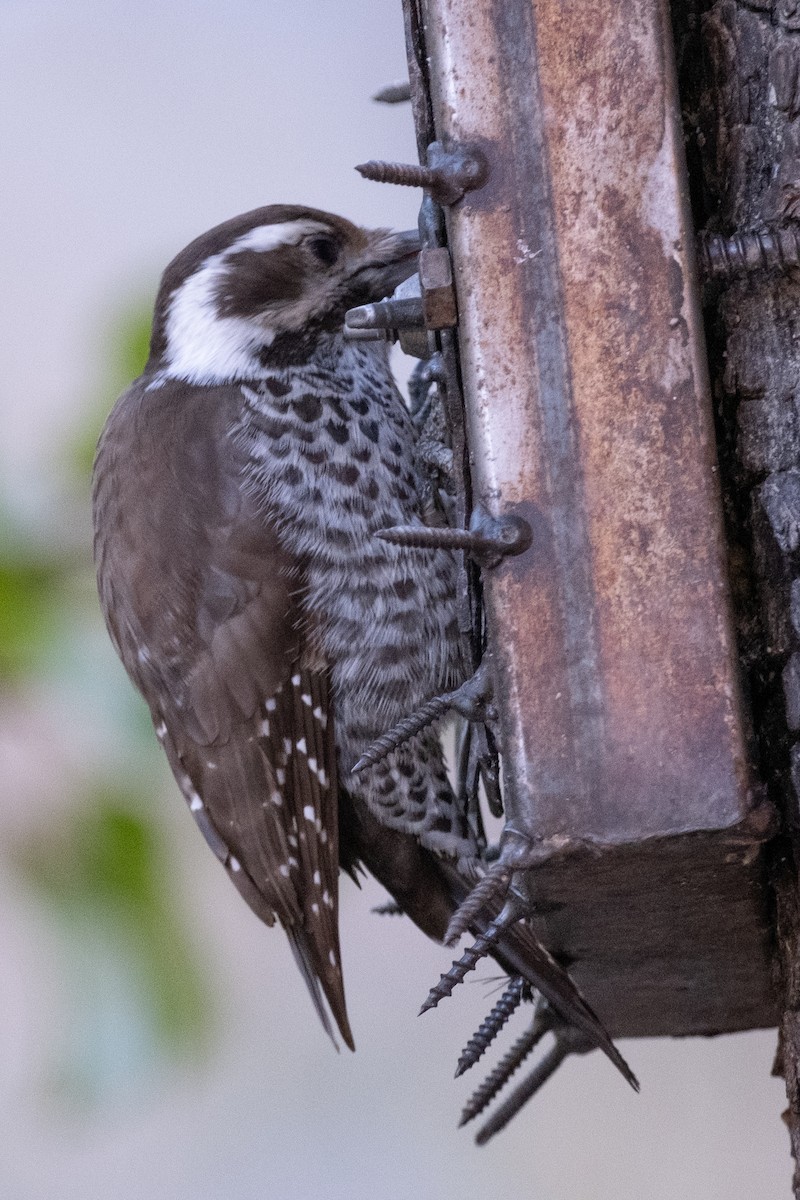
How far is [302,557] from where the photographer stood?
140 cm

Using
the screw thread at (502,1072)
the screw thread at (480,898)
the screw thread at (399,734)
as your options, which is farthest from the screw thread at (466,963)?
the screw thread at (502,1072)

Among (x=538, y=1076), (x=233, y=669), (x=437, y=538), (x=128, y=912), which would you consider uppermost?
(x=437, y=538)

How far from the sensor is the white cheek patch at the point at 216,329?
153 centimetres

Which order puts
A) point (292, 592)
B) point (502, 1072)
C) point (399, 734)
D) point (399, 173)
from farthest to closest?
point (292, 592) < point (502, 1072) < point (399, 734) < point (399, 173)

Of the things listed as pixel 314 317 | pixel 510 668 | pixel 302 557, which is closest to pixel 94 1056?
pixel 302 557

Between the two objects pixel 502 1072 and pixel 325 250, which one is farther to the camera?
pixel 325 250

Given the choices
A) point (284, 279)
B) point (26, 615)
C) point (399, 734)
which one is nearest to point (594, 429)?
point (399, 734)

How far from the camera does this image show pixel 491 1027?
1098 mm

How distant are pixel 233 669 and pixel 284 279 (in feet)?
1.50

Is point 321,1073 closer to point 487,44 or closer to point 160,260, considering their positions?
point 160,260

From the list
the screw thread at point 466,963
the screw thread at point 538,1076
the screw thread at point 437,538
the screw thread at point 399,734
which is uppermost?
the screw thread at point 437,538

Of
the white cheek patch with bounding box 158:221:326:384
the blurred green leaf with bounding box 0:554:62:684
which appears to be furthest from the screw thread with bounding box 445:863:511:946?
the blurred green leaf with bounding box 0:554:62:684

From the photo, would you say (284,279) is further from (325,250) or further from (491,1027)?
(491,1027)

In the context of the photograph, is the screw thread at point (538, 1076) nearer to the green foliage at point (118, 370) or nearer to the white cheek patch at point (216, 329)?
the white cheek patch at point (216, 329)
